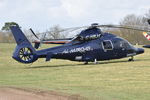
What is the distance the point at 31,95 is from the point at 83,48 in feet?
50.8

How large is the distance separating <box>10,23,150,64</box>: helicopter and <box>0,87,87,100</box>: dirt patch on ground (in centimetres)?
1240

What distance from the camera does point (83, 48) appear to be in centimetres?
3028

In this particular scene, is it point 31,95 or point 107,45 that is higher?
point 31,95

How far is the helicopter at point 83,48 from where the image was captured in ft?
95.4

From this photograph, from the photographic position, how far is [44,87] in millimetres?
17422

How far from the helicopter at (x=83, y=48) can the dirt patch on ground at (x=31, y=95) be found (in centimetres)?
1240

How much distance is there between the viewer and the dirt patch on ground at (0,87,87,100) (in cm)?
1428

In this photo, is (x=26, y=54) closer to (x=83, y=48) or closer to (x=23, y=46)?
(x=23, y=46)

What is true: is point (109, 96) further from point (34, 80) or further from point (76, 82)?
point (34, 80)

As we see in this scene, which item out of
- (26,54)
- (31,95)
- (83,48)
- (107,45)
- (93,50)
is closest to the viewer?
(31,95)

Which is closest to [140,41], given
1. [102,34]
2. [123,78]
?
[102,34]

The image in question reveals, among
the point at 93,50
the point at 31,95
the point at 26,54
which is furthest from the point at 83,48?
the point at 31,95

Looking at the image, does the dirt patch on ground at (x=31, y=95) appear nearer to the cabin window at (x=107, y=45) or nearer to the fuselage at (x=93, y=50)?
the fuselage at (x=93, y=50)

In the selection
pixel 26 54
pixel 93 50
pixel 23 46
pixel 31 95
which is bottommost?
pixel 93 50
